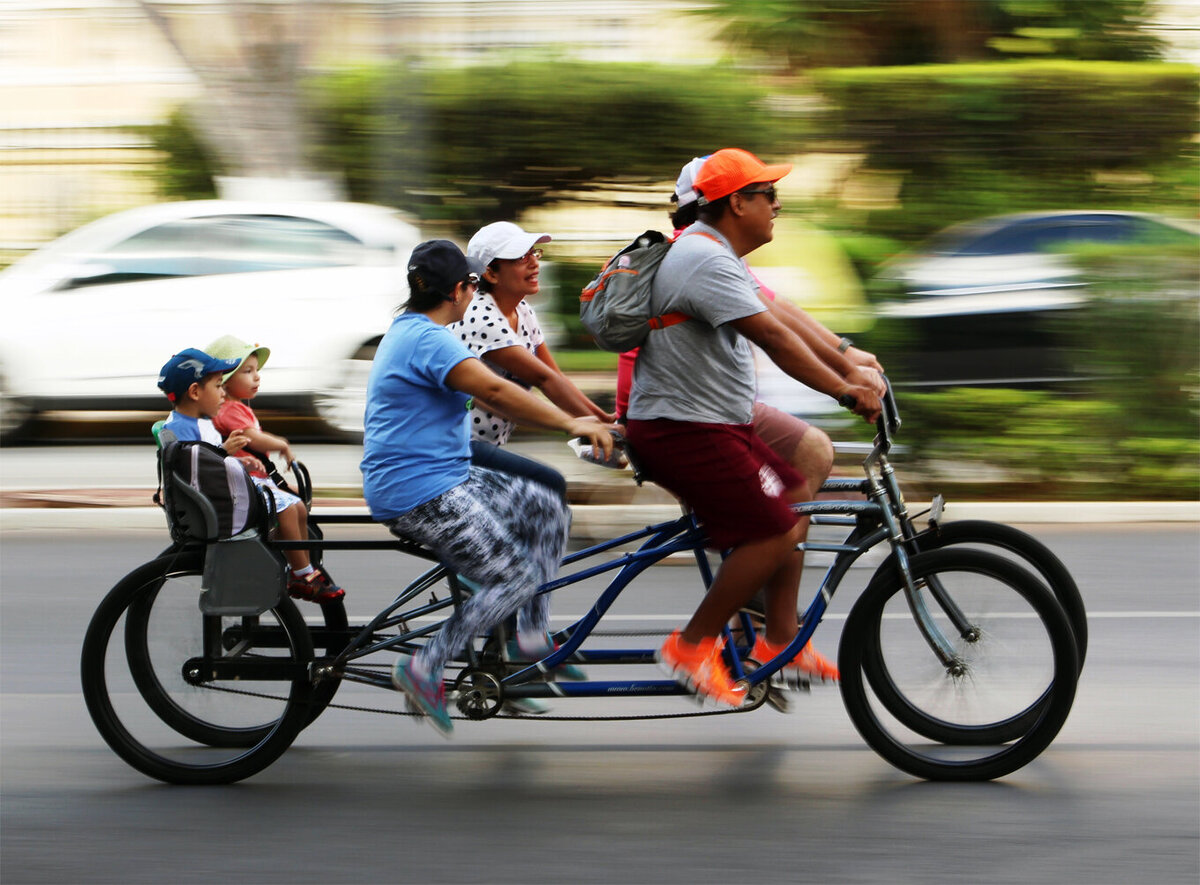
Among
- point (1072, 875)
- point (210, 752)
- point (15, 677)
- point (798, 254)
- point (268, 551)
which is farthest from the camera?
point (798, 254)

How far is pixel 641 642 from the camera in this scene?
4789mm

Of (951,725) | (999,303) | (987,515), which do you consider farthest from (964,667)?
(999,303)

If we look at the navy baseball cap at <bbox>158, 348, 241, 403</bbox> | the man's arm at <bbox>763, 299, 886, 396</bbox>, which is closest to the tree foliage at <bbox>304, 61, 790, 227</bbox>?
the navy baseball cap at <bbox>158, 348, 241, 403</bbox>

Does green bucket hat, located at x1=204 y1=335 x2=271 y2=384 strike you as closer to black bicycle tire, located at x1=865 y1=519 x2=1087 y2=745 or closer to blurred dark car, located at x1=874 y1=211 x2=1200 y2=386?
black bicycle tire, located at x1=865 y1=519 x2=1087 y2=745

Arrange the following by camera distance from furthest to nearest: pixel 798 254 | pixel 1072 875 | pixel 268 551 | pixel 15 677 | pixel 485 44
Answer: pixel 485 44 < pixel 798 254 < pixel 15 677 < pixel 268 551 < pixel 1072 875

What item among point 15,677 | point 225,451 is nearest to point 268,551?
point 225,451

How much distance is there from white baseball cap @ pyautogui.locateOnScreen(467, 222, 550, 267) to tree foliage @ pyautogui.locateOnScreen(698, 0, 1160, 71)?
940 centimetres

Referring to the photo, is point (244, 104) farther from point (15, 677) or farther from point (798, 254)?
point (15, 677)

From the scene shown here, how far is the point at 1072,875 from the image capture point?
394 centimetres

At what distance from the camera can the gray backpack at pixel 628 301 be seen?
4.48 meters

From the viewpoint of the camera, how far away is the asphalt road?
405cm

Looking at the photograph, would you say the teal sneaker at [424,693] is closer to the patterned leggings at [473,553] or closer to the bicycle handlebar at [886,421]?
the patterned leggings at [473,553]

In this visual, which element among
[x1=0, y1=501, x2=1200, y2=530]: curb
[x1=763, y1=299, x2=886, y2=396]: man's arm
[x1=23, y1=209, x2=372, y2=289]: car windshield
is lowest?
[x1=0, y1=501, x2=1200, y2=530]: curb

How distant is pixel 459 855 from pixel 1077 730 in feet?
7.24
